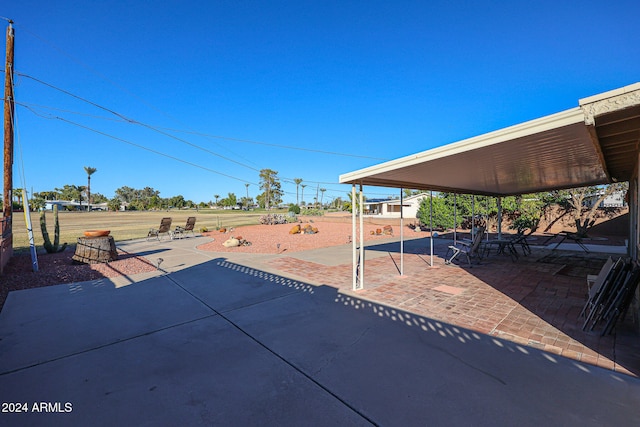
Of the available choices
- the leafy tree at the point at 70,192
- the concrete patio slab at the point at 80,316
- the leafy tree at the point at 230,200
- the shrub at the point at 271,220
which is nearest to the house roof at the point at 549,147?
the concrete patio slab at the point at 80,316

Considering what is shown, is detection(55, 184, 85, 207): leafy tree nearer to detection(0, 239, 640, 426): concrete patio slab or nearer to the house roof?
detection(0, 239, 640, 426): concrete patio slab

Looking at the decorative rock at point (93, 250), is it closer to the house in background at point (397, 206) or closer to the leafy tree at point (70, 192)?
the house in background at point (397, 206)

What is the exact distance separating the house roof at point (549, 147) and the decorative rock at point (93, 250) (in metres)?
7.72

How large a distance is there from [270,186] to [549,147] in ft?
252

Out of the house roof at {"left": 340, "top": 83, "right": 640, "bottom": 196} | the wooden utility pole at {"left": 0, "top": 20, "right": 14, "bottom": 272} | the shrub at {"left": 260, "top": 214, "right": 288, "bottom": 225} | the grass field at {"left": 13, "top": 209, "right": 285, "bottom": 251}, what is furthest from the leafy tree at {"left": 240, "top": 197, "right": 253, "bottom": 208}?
the house roof at {"left": 340, "top": 83, "right": 640, "bottom": 196}

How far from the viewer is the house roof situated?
87.8 inches

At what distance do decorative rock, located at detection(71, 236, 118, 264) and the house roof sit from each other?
25.3 ft

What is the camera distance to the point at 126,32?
39.5ft

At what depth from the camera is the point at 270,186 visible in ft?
256

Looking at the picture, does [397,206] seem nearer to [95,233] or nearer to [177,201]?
[95,233]

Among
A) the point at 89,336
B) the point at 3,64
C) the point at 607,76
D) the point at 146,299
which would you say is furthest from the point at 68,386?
the point at 607,76

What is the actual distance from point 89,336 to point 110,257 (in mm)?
5901

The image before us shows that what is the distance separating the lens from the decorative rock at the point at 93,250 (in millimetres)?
7824

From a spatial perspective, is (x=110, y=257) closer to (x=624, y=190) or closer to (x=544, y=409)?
(x=544, y=409)
